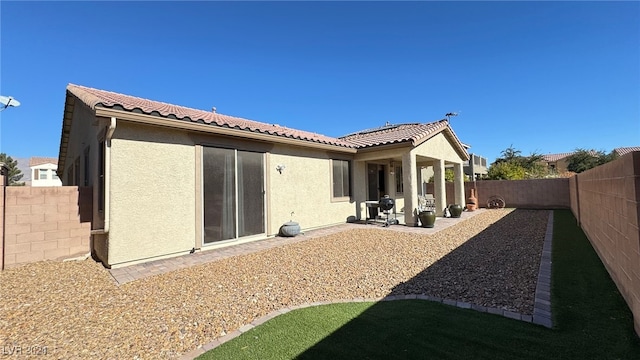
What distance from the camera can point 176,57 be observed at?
493 inches

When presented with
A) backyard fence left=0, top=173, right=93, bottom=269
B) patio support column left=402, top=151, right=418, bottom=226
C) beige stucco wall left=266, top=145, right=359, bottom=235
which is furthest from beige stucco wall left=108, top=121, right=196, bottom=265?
patio support column left=402, top=151, right=418, bottom=226

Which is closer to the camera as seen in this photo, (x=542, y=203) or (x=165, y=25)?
(x=165, y=25)

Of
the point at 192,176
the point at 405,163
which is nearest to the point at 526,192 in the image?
the point at 405,163

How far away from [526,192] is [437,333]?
2089 cm

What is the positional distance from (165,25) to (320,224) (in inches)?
423

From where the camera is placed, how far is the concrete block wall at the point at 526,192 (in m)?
18.0

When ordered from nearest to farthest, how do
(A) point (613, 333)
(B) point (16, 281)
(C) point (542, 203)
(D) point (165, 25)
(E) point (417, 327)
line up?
1. (A) point (613, 333)
2. (E) point (417, 327)
3. (B) point (16, 281)
4. (D) point (165, 25)
5. (C) point (542, 203)

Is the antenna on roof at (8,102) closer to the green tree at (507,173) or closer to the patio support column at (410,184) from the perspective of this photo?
the patio support column at (410,184)

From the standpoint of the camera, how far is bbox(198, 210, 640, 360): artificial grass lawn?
9.36 feet

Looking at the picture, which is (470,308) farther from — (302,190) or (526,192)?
(526,192)

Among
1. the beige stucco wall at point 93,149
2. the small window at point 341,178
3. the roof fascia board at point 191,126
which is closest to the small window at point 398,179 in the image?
the small window at point 341,178

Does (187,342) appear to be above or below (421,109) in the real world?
below

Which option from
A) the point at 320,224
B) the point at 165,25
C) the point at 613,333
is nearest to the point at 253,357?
the point at 613,333

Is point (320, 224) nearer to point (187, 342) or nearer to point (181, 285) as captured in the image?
point (181, 285)
